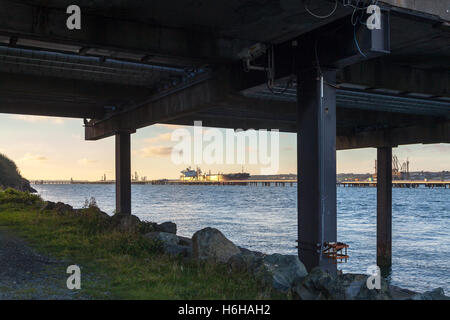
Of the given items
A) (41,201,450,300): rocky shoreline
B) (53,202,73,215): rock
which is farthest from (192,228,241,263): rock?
(53,202,73,215): rock

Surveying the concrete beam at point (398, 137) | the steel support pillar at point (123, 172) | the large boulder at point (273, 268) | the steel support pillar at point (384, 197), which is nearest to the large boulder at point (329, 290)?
the large boulder at point (273, 268)

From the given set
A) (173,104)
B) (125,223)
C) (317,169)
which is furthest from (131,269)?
(173,104)

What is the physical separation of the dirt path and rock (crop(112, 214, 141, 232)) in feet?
10.6

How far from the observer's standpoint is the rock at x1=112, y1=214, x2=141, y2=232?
15.3 metres

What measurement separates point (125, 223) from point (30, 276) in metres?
6.51

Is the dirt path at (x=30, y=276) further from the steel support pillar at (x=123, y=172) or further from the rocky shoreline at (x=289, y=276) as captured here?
the steel support pillar at (x=123, y=172)

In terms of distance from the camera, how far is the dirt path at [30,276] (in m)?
8.02

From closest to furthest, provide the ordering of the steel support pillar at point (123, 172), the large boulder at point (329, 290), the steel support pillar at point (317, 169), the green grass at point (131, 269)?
the large boulder at point (329, 290)
the green grass at point (131, 269)
the steel support pillar at point (317, 169)
the steel support pillar at point (123, 172)

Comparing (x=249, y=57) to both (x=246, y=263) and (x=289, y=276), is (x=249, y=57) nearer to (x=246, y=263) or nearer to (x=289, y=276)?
(x=246, y=263)

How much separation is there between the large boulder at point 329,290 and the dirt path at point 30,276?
4.03 metres

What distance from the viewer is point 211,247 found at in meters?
11.2
